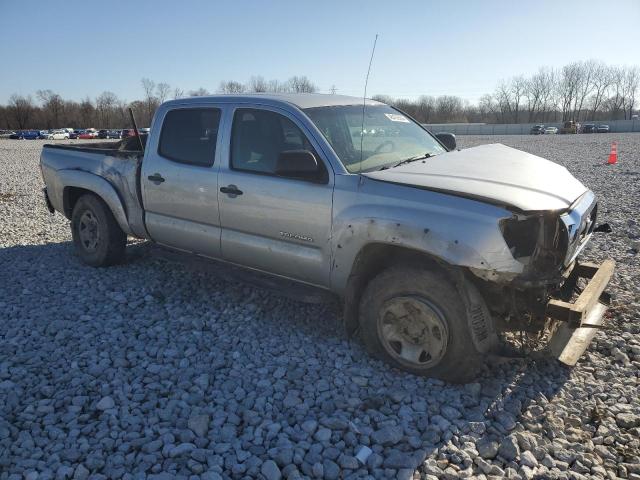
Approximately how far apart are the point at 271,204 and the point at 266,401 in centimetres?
159

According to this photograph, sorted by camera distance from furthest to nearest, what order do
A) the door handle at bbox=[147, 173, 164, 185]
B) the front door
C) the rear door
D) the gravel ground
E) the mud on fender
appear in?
the door handle at bbox=[147, 173, 164, 185]
the rear door
the front door
the mud on fender
the gravel ground

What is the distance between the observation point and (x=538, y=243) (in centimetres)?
325

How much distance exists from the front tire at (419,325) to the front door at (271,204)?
55 cm

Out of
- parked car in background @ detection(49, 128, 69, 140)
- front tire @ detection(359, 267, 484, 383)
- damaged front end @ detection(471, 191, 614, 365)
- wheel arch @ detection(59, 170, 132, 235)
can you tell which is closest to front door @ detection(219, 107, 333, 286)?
front tire @ detection(359, 267, 484, 383)

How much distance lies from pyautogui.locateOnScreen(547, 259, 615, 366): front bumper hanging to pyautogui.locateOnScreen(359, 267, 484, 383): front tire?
1.85ft

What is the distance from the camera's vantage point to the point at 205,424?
124 inches

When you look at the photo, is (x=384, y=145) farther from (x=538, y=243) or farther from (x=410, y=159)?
(x=538, y=243)

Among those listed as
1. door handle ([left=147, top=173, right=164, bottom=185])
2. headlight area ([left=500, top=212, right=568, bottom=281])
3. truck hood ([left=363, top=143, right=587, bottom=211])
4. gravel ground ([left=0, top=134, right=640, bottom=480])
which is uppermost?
truck hood ([left=363, top=143, right=587, bottom=211])

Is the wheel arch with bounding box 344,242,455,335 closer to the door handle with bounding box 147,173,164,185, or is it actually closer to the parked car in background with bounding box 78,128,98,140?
the door handle with bounding box 147,173,164,185

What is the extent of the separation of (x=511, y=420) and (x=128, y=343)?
3.00m

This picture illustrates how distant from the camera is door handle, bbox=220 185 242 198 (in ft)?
14.6

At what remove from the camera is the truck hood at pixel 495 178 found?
3293 millimetres

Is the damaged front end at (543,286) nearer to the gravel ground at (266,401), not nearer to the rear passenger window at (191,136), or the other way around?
the gravel ground at (266,401)

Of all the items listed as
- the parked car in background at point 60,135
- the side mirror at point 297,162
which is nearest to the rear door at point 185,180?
the side mirror at point 297,162
